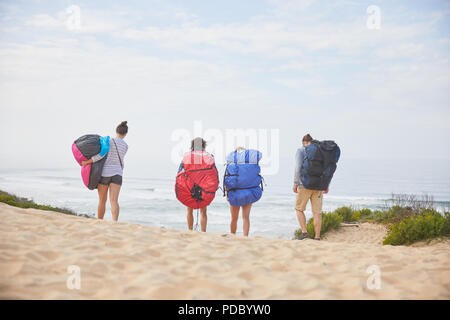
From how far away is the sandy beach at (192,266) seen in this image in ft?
9.85

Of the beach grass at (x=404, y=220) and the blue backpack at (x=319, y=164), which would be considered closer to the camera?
the blue backpack at (x=319, y=164)

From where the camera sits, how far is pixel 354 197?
28.9 metres

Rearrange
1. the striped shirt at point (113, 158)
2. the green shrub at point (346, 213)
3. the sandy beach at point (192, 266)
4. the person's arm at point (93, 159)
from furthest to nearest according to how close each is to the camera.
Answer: the green shrub at point (346, 213) < the striped shirt at point (113, 158) < the person's arm at point (93, 159) < the sandy beach at point (192, 266)

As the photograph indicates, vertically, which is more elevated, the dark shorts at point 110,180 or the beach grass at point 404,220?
the dark shorts at point 110,180

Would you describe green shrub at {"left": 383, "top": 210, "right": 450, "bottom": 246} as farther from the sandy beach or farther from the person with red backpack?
the person with red backpack

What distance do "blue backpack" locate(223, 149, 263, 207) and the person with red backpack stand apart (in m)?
0.29

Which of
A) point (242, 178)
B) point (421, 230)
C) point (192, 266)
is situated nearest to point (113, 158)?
point (242, 178)

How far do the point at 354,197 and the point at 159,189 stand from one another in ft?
57.8

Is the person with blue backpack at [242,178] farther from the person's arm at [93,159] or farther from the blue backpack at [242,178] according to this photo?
the person's arm at [93,159]

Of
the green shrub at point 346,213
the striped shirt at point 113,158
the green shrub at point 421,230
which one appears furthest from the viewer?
the green shrub at point 346,213

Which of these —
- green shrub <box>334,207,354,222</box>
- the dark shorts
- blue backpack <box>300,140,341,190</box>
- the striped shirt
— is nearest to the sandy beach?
the dark shorts

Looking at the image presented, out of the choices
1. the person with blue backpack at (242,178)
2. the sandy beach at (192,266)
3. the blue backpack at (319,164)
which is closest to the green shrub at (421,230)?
the blue backpack at (319,164)

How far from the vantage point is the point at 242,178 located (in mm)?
6289
